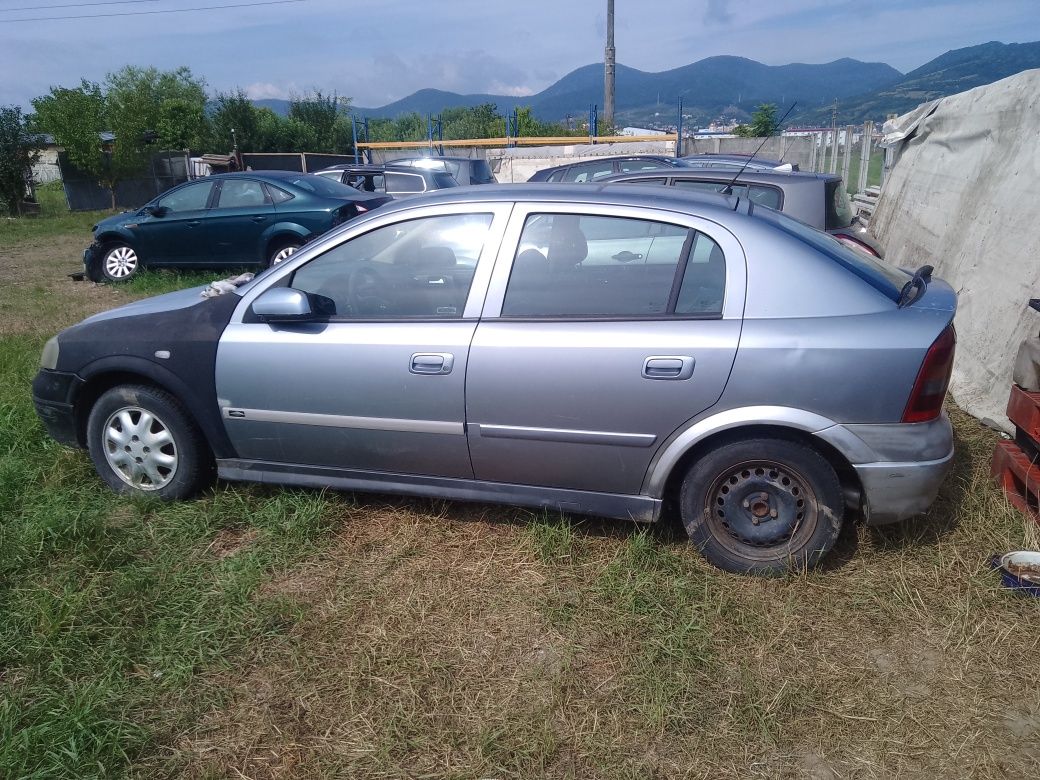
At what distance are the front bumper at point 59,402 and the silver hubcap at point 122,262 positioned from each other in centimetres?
765

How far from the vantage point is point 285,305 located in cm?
342

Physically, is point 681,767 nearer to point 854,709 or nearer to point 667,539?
→ point 854,709

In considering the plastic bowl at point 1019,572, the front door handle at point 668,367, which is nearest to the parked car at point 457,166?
the front door handle at point 668,367

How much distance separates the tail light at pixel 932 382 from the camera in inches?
115

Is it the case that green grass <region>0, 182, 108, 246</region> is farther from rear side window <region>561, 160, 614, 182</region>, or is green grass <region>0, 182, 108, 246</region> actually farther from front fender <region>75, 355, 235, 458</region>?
front fender <region>75, 355, 235, 458</region>

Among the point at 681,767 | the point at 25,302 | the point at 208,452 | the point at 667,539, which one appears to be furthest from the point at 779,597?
the point at 25,302

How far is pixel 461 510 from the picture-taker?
3.92 m

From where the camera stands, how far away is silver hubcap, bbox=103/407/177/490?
12.8 feet

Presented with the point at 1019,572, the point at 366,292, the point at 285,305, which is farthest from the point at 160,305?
the point at 1019,572

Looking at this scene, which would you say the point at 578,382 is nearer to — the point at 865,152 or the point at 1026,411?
the point at 1026,411

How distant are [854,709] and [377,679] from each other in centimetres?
169

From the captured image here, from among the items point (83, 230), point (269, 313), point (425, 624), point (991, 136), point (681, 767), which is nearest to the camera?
point (681, 767)

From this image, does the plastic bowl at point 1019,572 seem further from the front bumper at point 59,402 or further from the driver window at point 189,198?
the driver window at point 189,198

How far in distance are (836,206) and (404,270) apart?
5067 mm
